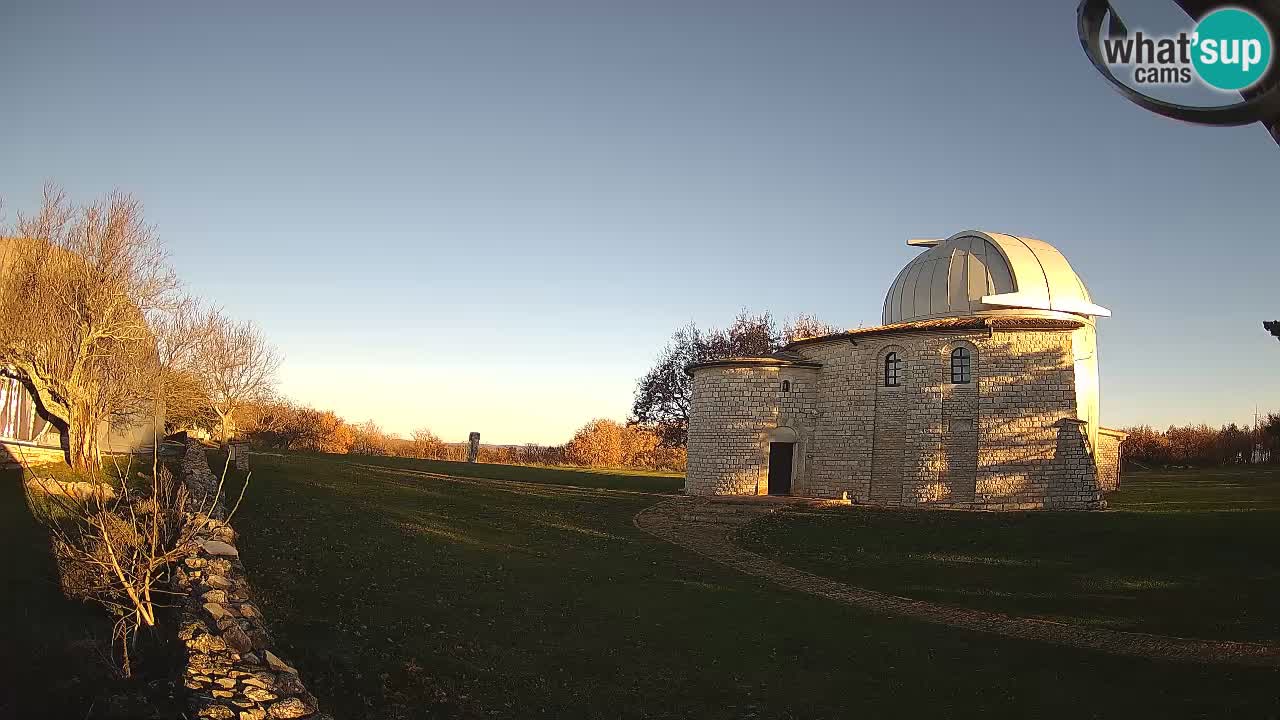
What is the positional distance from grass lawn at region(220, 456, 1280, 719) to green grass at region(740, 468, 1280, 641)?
2.59 meters

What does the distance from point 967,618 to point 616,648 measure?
19.4ft

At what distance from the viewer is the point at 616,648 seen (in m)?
10.1

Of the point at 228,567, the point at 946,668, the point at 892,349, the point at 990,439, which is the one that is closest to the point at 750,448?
the point at 892,349

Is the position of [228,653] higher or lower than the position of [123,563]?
lower

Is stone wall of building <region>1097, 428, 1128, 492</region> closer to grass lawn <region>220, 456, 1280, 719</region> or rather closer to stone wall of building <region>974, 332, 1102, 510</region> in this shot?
stone wall of building <region>974, 332, 1102, 510</region>

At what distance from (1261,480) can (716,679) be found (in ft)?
124

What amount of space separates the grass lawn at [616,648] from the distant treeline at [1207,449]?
46592 millimetres

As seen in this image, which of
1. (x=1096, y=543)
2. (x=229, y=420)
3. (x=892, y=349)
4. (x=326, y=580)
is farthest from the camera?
(x=229, y=420)

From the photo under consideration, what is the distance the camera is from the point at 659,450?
188ft

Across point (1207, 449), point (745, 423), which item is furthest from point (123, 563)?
point (1207, 449)

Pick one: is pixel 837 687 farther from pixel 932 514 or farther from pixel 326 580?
pixel 932 514

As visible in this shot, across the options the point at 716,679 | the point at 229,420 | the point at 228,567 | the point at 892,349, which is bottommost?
the point at 716,679

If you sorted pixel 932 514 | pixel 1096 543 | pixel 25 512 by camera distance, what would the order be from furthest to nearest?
pixel 932 514 → pixel 1096 543 → pixel 25 512

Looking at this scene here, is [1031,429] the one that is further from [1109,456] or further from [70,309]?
[70,309]
